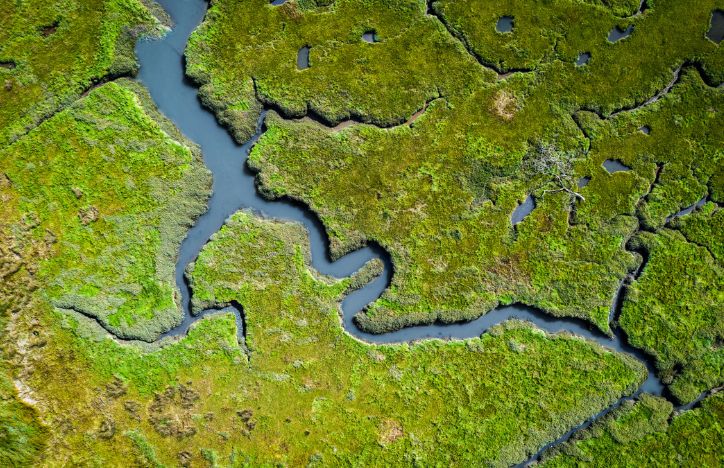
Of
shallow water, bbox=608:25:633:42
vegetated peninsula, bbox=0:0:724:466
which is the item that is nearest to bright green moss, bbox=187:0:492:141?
vegetated peninsula, bbox=0:0:724:466

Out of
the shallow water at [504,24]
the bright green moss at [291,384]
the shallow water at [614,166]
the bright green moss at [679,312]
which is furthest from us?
the shallow water at [504,24]

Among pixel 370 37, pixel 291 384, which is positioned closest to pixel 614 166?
pixel 370 37

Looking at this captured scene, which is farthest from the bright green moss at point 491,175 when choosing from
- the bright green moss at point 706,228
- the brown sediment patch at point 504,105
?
the bright green moss at point 706,228

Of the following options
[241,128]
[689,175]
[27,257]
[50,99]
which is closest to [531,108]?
[689,175]

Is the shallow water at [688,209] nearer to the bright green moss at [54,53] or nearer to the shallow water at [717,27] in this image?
the shallow water at [717,27]

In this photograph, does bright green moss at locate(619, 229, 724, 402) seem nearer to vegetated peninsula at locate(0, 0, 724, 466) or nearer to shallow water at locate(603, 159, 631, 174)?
vegetated peninsula at locate(0, 0, 724, 466)

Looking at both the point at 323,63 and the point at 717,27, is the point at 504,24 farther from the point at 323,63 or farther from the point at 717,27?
the point at 717,27
